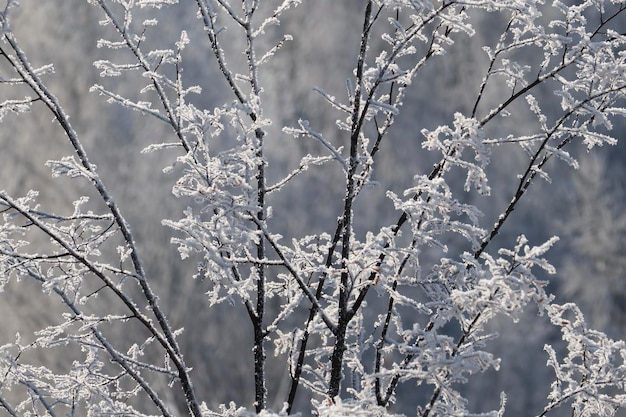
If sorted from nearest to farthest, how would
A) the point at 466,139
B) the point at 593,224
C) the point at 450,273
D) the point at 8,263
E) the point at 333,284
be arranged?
1. the point at 466,139
2. the point at 450,273
3. the point at 8,263
4. the point at 333,284
5. the point at 593,224

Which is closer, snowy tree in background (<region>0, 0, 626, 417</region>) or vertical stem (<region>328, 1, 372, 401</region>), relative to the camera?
snowy tree in background (<region>0, 0, 626, 417</region>)

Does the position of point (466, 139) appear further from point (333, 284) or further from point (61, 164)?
point (61, 164)

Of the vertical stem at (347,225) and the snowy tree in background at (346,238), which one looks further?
the vertical stem at (347,225)

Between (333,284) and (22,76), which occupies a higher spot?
(22,76)

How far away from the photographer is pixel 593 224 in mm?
6770

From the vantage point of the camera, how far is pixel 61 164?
80.4 inches

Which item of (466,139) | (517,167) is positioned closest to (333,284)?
(466,139)

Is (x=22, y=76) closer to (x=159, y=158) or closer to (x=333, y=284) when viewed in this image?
(x=333, y=284)

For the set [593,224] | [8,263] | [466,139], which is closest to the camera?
[466,139]

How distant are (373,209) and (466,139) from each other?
5118 mm

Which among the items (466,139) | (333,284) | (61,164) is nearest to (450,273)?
(466,139)

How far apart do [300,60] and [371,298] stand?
9.12ft

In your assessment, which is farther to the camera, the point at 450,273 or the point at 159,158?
the point at 159,158

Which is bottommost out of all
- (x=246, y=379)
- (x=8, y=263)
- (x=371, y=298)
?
(x=8, y=263)
